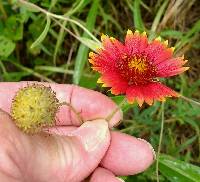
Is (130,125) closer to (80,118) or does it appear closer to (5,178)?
(80,118)

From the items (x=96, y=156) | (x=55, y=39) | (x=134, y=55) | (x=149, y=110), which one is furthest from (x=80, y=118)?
(x=55, y=39)

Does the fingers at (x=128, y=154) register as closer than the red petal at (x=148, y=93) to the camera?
No

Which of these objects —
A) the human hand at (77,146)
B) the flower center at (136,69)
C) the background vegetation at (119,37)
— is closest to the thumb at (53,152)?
the human hand at (77,146)

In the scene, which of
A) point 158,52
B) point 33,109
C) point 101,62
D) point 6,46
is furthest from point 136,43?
point 6,46

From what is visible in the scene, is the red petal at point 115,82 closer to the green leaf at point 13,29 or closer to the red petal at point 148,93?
the red petal at point 148,93

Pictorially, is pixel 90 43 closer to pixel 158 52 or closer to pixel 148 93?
pixel 158 52
